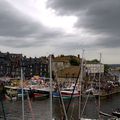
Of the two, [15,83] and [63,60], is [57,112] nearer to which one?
[15,83]

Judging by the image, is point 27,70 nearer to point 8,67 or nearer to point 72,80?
point 8,67

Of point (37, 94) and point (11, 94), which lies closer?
point (11, 94)

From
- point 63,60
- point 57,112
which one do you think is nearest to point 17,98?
point 57,112

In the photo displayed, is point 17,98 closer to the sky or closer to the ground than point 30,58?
closer to the ground

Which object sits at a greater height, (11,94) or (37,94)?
(11,94)

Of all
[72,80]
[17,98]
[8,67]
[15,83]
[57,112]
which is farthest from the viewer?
[8,67]

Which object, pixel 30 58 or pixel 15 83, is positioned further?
pixel 30 58

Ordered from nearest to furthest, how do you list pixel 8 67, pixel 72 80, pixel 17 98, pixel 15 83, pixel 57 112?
1. pixel 57 112
2. pixel 17 98
3. pixel 15 83
4. pixel 72 80
5. pixel 8 67

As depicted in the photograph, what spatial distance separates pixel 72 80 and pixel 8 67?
3582 cm

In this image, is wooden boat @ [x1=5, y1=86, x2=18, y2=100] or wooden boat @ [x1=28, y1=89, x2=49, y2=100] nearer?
wooden boat @ [x1=5, y1=86, x2=18, y2=100]

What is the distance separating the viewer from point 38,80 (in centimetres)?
11262

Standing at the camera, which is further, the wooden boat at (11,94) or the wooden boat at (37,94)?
the wooden boat at (37,94)

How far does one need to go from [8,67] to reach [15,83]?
43.9 meters

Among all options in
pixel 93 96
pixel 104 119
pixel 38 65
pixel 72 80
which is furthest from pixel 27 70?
pixel 104 119
